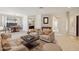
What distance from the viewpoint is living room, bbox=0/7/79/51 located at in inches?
110

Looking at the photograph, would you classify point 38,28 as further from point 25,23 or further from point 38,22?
point 25,23

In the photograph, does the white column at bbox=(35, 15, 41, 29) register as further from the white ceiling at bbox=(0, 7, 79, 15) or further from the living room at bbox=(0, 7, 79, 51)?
the white ceiling at bbox=(0, 7, 79, 15)

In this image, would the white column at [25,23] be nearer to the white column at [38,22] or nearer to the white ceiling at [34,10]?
the white ceiling at [34,10]

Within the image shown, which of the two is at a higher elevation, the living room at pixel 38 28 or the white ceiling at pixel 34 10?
the white ceiling at pixel 34 10

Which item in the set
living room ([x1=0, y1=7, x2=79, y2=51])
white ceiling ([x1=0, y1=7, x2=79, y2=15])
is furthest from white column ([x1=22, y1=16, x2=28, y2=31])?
white ceiling ([x1=0, y1=7, x2=79, y2=15])

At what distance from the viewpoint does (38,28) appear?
9.58 ft

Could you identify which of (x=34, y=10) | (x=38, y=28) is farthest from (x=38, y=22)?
(x=34, y=10)

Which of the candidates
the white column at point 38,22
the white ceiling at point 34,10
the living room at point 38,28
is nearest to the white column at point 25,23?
the living room at point 38,28

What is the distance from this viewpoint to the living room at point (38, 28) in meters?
2.79
